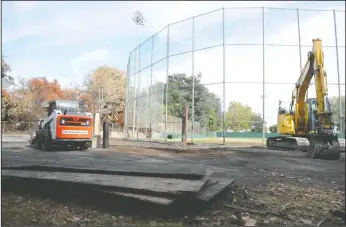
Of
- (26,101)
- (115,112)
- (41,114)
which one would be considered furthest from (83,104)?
(115,112)

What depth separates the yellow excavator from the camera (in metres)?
13.0

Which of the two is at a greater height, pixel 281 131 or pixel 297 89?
pixel 297 89

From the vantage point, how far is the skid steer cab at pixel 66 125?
44.7 ft

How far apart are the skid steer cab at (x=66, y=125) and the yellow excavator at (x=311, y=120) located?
906cm

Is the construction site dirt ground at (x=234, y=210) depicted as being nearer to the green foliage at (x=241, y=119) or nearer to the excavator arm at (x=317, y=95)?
the excavator arm at (x=317, y=95)

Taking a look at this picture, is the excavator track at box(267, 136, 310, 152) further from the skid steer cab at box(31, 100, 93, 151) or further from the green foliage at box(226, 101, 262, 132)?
the skid steer cab at box(31, 100, 93, 151)

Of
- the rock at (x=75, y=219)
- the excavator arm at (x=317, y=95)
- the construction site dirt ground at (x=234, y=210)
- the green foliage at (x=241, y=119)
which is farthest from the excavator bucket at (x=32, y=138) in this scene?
the rock at (x=75, y=219)

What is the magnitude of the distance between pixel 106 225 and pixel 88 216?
39 cm

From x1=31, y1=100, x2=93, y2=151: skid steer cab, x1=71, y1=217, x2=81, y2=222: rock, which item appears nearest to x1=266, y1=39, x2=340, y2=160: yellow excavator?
x1=31, y1=100, x2=93, y2=151: skid steer cab

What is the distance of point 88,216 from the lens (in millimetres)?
4480

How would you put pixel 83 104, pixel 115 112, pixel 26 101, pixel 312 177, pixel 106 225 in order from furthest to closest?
pixel 115 112 → pixel 26 101 → pixel 83 104 → pixel 312 177 → pixel 106 225

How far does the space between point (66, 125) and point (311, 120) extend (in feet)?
35.6

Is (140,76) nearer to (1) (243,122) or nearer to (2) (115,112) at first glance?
(2) (115,112)

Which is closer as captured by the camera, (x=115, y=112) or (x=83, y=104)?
(x=83, y=104)
